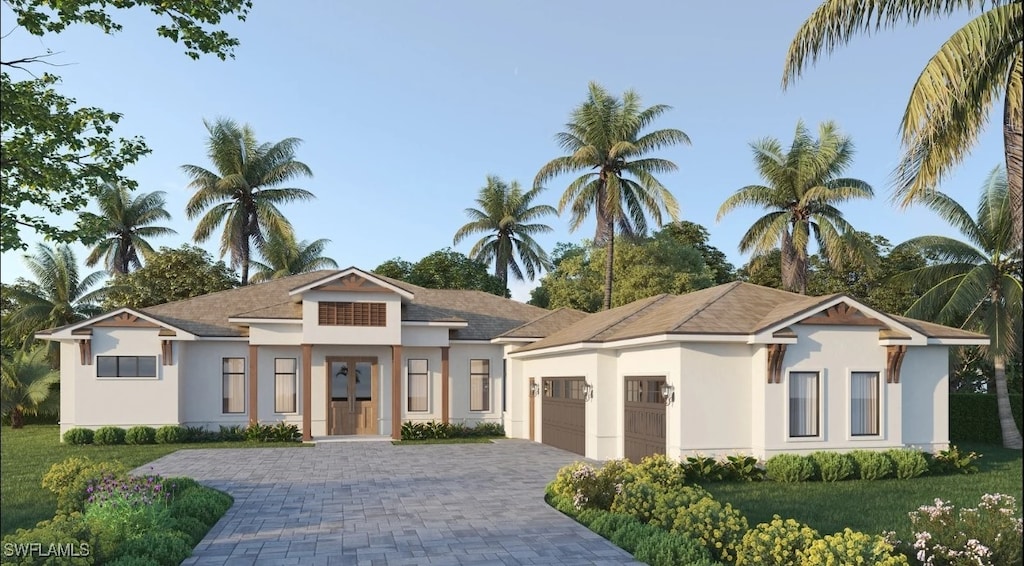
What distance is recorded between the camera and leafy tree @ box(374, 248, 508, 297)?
46.3m

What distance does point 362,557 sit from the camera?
9531mm

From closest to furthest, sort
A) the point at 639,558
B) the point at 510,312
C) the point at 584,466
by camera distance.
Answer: the point at 639,558, the point at 584,466, the point at 510,312

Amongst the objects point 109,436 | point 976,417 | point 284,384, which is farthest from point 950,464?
point 109,436

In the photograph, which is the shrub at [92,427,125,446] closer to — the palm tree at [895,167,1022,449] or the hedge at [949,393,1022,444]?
the palm tree at [895,167,1022,449]

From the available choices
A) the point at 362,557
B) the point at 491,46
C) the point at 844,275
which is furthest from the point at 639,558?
the point at 844,275

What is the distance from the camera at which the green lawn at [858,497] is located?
11.9m

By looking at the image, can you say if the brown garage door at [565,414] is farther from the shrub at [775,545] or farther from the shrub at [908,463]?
the shrub at [775,545]

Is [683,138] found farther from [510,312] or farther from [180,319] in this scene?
[180,319]

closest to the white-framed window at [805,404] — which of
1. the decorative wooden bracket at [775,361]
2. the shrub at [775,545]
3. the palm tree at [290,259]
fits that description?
the decorative wooden bracket at [775,361]

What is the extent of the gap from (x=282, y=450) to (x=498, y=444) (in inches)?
247

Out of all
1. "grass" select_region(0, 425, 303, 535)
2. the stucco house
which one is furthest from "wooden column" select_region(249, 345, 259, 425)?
"grass" select_region(0, 425, 303, 535)

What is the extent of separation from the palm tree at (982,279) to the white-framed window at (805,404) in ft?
31.4

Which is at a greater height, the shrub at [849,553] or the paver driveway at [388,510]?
the shrub at [849,553]

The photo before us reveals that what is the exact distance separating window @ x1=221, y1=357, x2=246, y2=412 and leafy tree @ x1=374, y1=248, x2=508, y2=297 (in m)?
20.8
